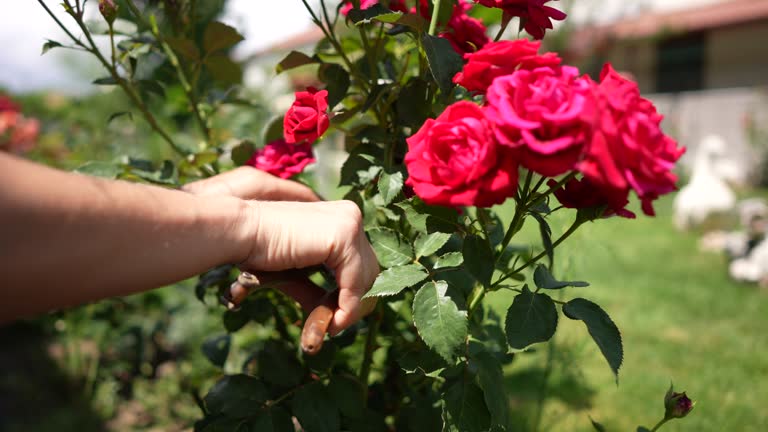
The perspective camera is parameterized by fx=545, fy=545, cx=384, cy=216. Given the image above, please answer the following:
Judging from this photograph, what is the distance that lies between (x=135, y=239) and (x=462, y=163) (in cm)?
41

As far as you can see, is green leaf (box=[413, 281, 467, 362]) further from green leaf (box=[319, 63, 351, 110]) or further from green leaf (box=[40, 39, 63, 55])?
→ green leaf (box=[40, 39, 63, 55])

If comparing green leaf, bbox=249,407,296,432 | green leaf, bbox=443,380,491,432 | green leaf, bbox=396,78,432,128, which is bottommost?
green leaf, bbox=249,407,296,432

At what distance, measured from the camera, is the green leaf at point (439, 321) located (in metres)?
0.80

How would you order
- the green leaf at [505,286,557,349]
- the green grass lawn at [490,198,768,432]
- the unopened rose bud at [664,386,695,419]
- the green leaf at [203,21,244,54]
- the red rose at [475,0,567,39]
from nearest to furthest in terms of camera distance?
1. the green leaf at [505,286,557,349]
2. the red rose at [475,0,567,39]
3. the unopened rose bud at [664,386,695,419]
4. the green leaf at [203,21,244,54]
5. the green grass lawn at [490,198,768,432]

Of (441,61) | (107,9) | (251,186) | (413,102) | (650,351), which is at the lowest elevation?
(650,351)

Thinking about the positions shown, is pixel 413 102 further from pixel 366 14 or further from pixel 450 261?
pixel 450 261

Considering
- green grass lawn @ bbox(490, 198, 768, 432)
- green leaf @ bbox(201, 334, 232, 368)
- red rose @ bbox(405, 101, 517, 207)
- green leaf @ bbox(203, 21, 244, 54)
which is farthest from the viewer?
green grass lawn @ bbox(490, 198, 768, 432)

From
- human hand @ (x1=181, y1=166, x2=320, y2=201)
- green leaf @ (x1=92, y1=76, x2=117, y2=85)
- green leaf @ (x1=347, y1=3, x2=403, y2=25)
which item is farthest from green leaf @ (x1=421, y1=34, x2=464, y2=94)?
green leaf @ (x1=92, y1=76, x2=117, y2=85)

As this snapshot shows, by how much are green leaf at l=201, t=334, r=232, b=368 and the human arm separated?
0.74 meters

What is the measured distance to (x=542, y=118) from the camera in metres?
0.64

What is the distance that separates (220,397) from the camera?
112cm

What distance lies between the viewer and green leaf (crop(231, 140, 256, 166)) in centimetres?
133

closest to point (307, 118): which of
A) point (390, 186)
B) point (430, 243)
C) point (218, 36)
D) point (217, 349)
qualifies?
point (390, 186)

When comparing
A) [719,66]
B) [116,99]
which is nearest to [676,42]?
[719,66]
